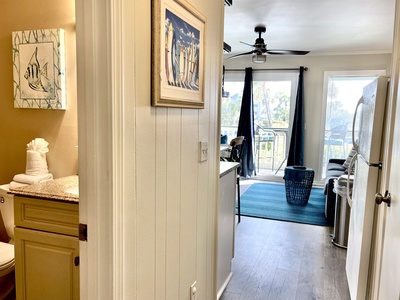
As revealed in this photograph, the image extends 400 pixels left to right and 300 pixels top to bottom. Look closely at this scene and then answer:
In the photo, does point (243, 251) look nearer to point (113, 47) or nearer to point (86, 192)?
point (86, 192)

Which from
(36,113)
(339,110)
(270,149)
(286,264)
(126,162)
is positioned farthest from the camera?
(270,149)

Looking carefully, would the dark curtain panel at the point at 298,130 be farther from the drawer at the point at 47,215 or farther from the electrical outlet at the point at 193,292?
the drawer at the point at 47,215

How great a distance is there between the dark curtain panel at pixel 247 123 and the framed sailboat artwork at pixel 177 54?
4.62 m

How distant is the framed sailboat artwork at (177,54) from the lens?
3.81 feet

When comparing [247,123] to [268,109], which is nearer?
[247,123]

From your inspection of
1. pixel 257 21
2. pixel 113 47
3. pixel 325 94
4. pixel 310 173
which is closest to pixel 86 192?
pixel 113 47

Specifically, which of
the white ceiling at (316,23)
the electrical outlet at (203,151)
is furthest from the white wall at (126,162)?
the white ceiling at (316,23)

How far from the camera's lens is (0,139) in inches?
96.7

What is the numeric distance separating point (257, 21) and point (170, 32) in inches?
116

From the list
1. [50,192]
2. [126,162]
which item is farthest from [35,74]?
[126,162]

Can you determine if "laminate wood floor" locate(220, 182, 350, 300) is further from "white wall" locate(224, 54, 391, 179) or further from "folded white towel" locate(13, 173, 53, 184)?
"white wall" locate(224, 54, 391, 179)

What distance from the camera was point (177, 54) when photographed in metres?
1.31

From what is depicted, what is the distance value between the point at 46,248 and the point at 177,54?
117cm

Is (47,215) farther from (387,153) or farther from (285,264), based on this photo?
(285,264)
